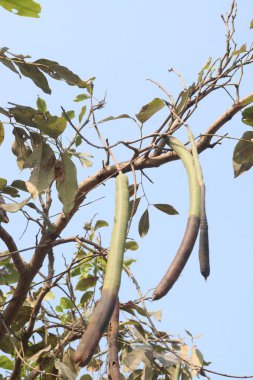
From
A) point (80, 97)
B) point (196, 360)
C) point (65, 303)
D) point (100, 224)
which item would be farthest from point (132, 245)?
point (196, 360)

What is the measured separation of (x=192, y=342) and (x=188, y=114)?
60cm

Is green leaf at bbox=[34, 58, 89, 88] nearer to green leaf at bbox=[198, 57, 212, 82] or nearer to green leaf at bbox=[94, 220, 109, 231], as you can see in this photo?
green leaf at bbox=[198, 57, 212, 82]

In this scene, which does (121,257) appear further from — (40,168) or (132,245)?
(132,245)

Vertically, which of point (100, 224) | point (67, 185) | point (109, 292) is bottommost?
point (109, 292)

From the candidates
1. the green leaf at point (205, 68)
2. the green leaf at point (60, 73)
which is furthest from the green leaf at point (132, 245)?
the green leaf at point (60, 73)

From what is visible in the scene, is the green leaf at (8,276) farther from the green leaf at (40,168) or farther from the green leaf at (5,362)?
the green leaf at (40,168)

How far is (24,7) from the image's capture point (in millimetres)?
1298

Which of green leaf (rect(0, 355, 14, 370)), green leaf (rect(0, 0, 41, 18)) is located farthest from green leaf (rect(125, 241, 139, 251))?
green leaf (rect(0, 0, 41, 18))

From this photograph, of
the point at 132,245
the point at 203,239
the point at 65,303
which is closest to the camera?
the point at 203,239

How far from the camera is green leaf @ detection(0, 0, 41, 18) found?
50.6 inches

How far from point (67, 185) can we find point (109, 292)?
0.65 m

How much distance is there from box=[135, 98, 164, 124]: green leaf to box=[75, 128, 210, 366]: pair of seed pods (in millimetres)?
418

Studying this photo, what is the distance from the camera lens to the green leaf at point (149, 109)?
4.32ft

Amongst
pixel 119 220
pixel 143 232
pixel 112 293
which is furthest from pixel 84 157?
pixel 112 293
